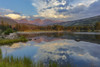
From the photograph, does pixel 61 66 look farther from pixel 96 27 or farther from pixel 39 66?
pixel 96 27

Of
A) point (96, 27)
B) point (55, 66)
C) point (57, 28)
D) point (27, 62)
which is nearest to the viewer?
point (55, 66)

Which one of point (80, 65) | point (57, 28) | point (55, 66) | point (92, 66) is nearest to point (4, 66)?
point (55, 66)

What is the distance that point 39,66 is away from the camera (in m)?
6.08

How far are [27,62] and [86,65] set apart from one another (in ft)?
18.3

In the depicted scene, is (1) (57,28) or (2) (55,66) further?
(1) (57,28)

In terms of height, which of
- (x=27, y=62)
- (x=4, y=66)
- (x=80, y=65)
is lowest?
(x=80, y=65)

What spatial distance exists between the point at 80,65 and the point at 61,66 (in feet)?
6.80

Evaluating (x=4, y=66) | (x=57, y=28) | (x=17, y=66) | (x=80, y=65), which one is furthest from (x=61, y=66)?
(x=57, y=28)

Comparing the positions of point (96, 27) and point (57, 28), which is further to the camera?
point (57, 28)

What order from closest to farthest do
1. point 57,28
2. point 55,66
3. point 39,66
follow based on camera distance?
1. point 39,66
2. point 55,66
3. point 57,28

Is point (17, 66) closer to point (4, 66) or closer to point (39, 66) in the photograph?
point (4, 66)

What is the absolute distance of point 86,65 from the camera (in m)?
8.12

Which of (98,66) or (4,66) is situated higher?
(4,66)

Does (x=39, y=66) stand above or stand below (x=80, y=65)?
above
